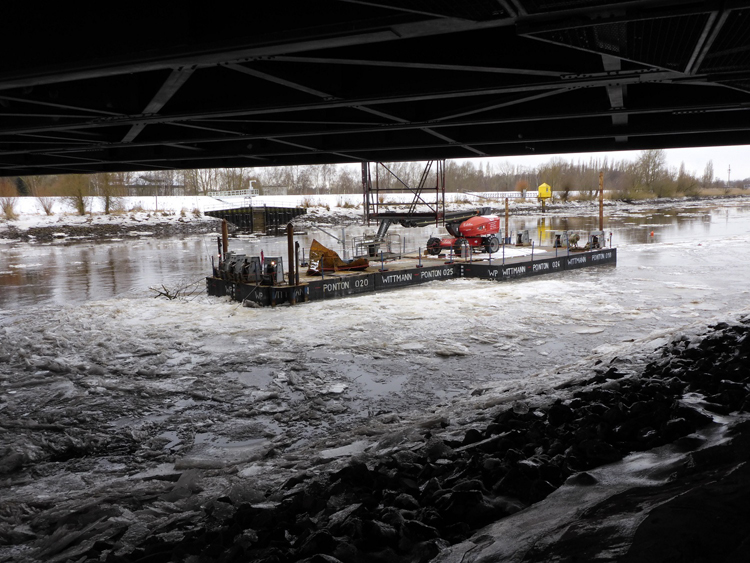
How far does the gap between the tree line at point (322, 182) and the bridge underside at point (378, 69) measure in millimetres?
51871

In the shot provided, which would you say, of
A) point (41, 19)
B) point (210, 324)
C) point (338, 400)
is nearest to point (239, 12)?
point (41, 19)

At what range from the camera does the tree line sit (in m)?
65.6

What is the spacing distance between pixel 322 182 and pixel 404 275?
104207mm

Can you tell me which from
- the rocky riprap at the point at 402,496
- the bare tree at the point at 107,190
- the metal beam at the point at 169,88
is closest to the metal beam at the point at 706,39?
the rocky riprap at the point at 402,496

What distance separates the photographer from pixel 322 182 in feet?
415

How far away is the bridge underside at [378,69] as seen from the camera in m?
5.12

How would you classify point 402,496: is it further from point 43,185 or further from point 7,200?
point 43,185

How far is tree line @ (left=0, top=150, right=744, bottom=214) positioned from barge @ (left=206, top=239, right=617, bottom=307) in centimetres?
3485

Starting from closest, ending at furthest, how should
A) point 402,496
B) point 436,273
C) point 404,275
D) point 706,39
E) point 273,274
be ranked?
point 402,496 < point 706,39 < point 273,274 < point 404,275 < point 436,273

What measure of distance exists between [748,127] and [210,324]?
15334 mm

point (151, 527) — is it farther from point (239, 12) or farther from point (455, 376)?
point (455, 376)

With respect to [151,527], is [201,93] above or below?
above

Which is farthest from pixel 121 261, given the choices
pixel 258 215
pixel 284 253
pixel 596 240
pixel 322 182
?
pixel 322 182

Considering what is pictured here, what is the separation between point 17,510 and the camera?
704cm
